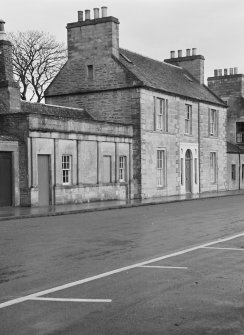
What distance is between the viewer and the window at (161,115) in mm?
36656

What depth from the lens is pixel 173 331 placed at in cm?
569

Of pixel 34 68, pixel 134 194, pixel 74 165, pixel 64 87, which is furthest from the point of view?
pixel 34 68

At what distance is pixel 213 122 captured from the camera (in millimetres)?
45156

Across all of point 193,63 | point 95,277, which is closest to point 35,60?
point 193,63

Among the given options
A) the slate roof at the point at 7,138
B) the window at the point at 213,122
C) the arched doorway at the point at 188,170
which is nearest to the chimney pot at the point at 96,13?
Result: the arched doorway at the point at 188,170

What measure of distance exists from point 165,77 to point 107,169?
1056cm

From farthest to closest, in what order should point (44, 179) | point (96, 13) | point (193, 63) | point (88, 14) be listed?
point (193, 63) → point (88, 14) → point (96, 13) → point (44, 179)

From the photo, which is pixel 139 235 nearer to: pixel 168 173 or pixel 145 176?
pixel 145 176

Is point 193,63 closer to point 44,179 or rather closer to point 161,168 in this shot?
point 161,168

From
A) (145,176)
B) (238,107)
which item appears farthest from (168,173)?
(238,107)

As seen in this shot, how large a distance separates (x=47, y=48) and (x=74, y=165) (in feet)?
99.4

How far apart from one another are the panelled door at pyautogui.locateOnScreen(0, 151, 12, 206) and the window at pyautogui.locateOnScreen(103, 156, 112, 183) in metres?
7.18

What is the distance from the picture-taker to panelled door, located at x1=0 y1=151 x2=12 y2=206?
25500mm

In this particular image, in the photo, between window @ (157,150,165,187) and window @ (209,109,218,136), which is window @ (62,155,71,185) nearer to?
window @ (157,150,165,187)
